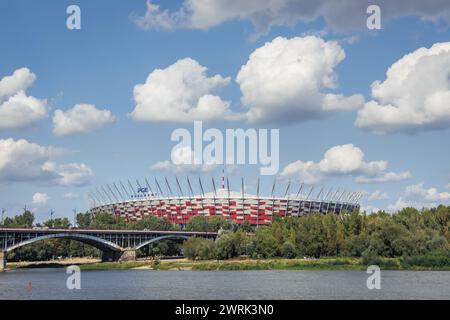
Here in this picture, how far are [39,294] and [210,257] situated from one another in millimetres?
63012

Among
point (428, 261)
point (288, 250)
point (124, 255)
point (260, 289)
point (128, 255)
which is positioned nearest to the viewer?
point (260, 289)

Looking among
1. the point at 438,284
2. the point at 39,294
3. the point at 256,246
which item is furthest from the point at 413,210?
the point at 39,294

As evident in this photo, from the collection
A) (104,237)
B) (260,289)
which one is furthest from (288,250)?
(260,289)

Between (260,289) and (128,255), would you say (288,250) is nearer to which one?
(128,255)

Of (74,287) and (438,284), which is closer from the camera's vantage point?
(438,284)

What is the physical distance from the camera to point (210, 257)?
128 m

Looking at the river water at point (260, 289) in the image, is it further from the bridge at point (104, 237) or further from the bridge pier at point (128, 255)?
the bridge pier at point (128, 255)

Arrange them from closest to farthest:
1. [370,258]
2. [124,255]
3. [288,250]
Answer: [370,258], [288,250], [124,255]

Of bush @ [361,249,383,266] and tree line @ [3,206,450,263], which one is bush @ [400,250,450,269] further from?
bush @ [361,249,383,266]

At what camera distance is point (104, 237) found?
470 feet

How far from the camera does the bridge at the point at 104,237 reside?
123 m

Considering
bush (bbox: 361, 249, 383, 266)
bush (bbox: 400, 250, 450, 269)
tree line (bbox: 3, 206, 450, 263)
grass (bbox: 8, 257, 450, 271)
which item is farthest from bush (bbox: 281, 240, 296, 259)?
bush (bbox: 400, 250, 450, 269)

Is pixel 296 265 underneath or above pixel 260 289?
underneath
